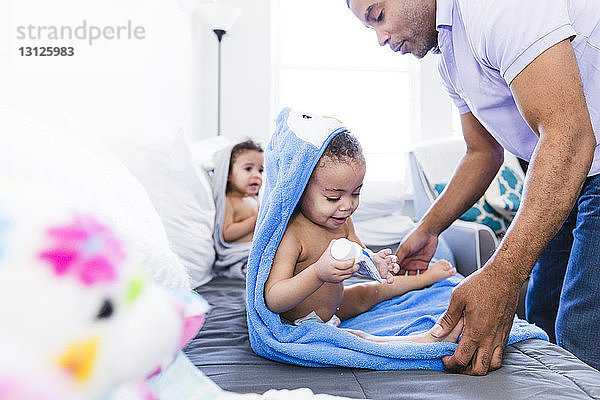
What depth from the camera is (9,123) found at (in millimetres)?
558

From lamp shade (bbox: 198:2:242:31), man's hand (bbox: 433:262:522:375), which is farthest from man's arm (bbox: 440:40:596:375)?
lamp shade (bbox: 198:2:242:31)

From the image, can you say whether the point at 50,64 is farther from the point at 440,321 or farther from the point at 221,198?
the point at 440,321

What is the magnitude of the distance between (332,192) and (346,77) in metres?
3.31

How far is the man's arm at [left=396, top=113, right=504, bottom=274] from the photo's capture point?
146cm

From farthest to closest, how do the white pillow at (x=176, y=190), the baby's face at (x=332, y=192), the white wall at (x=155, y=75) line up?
the white wall at (x=155, y=75) → the white pillow at (x=176, y=190) → the baby's face at (x=332, y=192)

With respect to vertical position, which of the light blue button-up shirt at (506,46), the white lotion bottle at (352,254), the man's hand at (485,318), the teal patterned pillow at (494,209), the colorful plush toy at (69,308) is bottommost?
the teal patterned pillow at (494,209)

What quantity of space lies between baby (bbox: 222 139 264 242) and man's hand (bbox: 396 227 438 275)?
819mm

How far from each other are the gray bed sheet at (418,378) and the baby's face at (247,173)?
1.23 metres

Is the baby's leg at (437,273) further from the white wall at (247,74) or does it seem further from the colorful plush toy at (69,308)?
the white wall at (247,74)

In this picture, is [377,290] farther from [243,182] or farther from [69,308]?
[69,308]

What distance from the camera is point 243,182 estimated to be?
7.47 ft

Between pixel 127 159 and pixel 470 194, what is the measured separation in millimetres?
912

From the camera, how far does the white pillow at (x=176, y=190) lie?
1556 mm

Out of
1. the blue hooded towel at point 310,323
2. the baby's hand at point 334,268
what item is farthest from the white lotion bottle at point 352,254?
the blue hooded towel at point 310,323
